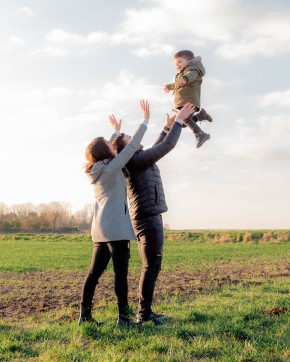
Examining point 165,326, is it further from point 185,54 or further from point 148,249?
point 185,54

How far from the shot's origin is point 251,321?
685cm

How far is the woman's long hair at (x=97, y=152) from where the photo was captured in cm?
645

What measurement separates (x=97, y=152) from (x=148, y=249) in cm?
153

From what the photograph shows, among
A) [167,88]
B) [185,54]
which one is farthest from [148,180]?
[185,54]

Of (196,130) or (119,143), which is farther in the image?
(196,130)

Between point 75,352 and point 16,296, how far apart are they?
21.5 feet

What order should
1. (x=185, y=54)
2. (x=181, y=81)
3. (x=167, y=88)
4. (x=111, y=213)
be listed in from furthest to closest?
(x=167, y=88) → (x=185, y=54) → (x=181, y=81) → (x=111, y=213)

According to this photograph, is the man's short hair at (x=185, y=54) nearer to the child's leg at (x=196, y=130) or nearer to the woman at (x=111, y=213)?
the child's leg at (x=196, y=130)

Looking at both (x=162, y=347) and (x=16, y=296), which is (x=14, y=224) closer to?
(x=16, y=296)

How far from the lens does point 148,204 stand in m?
6.48

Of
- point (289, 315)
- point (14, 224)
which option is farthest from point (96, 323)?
point (14, 224)

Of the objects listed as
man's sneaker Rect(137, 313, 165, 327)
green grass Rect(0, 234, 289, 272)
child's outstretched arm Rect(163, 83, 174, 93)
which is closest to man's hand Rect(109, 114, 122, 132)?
child's outstretched arm Rect(163, 83, 174, 93)

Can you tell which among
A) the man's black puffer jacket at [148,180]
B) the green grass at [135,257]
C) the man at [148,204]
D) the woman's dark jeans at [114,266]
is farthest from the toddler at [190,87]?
the green grass at [135,257]

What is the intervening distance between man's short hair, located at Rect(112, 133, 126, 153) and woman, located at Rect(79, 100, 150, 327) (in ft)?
0.81
